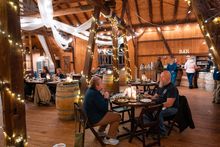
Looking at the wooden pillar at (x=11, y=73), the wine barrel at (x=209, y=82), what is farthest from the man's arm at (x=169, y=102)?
the wine barrel at (x=209, y=82)

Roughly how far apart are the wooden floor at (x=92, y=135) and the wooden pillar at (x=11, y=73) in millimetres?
1385

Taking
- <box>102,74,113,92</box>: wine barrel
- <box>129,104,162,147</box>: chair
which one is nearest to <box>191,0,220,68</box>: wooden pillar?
<box>129,104,162,147</box>: chair

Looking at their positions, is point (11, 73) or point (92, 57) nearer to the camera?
point (11, 73)

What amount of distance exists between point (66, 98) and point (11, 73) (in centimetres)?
267

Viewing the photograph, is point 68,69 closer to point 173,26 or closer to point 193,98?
point 173,26

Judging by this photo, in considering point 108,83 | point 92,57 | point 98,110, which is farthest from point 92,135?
point 108,83

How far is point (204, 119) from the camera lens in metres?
4.62

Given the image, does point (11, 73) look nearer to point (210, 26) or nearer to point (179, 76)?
point (210, 26)

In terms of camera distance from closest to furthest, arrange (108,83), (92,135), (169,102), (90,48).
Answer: (169,102)
(92,135)
(90,48)
(108,83)

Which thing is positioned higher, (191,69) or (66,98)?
(191,69)

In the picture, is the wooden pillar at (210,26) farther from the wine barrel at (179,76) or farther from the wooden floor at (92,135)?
the wine barrel at (179,76)

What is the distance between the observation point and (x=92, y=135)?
3803 millimetres

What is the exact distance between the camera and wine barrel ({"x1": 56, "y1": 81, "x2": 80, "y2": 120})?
15.3 feet

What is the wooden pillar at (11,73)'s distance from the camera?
2.04 metres
